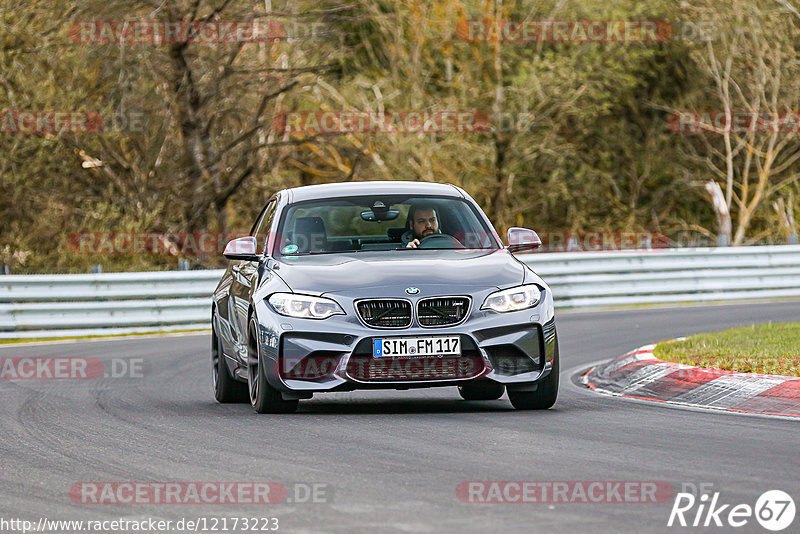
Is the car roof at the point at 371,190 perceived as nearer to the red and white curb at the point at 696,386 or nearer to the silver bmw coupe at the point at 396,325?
the silver bmw coupe at the point at 396,325

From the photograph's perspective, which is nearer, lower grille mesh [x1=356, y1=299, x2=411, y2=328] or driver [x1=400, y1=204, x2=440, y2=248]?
lower grille mesh [x1=356, y1=299, x2=411, y2=328]

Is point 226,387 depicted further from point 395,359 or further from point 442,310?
point 442,310

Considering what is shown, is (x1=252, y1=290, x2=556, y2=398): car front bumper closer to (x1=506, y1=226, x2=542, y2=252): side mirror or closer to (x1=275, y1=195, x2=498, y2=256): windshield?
(x1=506, y1=226, x2=542, y2=252): side mirror

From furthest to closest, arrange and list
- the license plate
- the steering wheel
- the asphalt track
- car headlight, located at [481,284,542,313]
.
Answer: the steering wheel < car headlight, located at [481,284,542,313] < the license plate < the asphalt track

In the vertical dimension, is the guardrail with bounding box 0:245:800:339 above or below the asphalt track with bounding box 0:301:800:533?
below

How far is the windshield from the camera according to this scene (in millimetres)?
10906

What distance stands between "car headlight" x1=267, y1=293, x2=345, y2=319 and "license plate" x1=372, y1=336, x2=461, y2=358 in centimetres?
33

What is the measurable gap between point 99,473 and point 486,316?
10.3 feet

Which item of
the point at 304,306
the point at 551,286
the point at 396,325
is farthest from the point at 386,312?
the point at 551,286

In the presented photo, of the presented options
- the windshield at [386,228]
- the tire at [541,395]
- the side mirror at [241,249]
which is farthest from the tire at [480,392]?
the side mirror at [241,249]

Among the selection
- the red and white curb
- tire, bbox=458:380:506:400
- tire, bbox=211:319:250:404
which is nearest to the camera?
the red and white curb

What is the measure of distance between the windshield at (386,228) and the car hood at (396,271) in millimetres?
308

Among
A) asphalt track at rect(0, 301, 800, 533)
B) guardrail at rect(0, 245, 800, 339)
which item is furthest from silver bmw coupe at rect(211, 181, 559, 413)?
guardrail at rect(0, 245, 800, 339)

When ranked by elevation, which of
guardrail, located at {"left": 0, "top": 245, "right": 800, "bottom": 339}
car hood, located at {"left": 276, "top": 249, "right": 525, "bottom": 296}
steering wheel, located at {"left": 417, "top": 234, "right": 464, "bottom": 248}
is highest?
steering wheel, located at {"left": 417, "top": 234, "right": 464, "bottom": 248}
